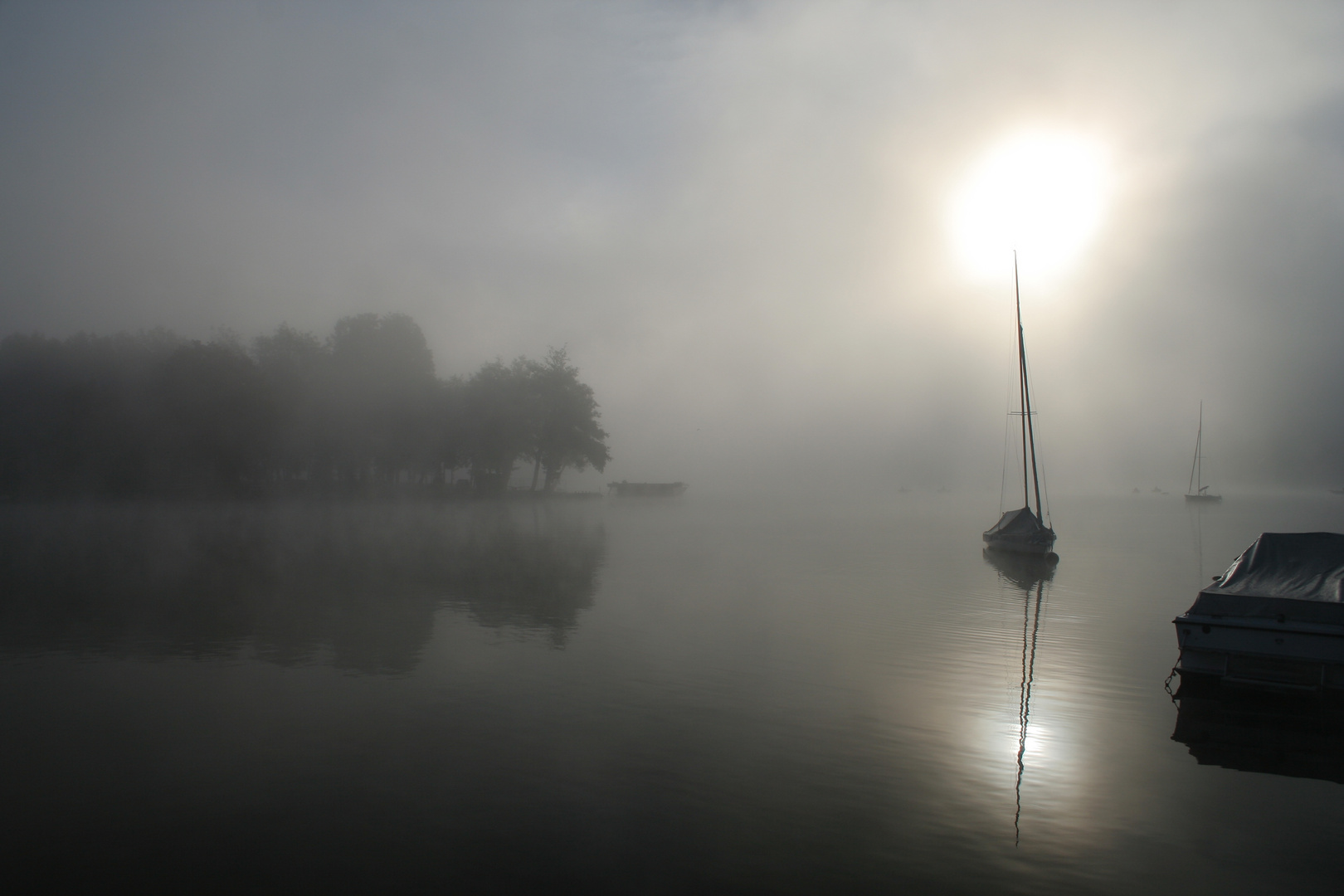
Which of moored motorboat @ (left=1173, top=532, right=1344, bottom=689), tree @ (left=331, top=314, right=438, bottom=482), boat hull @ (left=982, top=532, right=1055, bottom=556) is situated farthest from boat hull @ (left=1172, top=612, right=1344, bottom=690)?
tree @ (left=331, top=314, right=438, bottom=482)

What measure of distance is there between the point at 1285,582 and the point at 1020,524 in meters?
23.4

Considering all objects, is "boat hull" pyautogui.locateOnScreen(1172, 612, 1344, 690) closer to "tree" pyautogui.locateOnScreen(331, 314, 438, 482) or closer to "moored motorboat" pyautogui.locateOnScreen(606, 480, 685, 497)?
"tree" pyautogui.locateOnScreen(331, 314, 438, 482)

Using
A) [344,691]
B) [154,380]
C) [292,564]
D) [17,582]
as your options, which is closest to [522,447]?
[154,380]

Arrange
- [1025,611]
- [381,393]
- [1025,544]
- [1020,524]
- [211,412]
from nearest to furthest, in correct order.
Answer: [1025,611] → [1025,544] → [1020,524] → [211,412] → [381,393]

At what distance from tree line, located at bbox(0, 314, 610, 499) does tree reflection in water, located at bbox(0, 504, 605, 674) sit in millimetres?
13873

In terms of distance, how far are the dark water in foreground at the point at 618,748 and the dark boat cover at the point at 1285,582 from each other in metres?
1.97

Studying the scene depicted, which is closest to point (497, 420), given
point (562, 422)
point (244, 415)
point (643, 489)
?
point (562, 422)

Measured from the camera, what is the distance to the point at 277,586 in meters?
22.4

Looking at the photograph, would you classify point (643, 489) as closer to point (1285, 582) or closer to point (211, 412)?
point (211, 412)

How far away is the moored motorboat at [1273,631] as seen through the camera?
41.1ft

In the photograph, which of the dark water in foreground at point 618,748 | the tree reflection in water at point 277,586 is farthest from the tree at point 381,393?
the dark water in foreground at point 618,748

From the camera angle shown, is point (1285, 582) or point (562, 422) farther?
point (562, 422)

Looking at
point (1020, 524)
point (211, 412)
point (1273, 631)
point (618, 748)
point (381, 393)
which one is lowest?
point (618, 748)

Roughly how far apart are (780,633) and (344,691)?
9.55 meters
